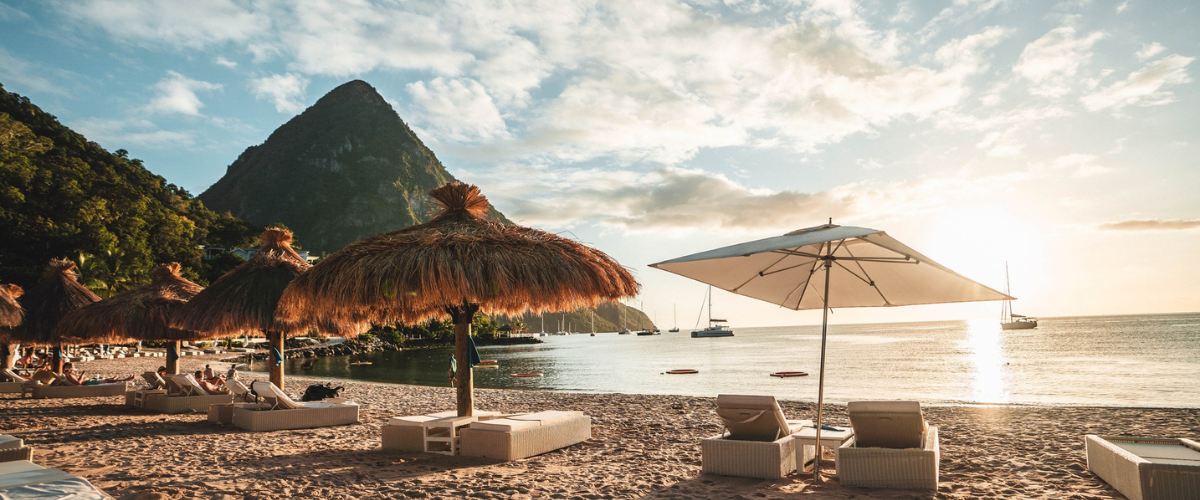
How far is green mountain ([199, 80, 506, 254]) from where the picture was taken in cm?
12506

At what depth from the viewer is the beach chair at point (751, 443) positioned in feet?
16.9

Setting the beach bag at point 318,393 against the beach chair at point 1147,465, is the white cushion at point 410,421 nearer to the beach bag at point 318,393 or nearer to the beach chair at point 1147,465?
the beach bag at point 318,393

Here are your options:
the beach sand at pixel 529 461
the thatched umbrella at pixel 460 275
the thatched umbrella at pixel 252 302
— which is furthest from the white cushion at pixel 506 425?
the thatched umbrella at pixel 252 302

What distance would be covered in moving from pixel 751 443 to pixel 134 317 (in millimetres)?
12485

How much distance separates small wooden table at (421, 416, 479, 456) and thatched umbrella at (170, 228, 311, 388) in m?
4.82

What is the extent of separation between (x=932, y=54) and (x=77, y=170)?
48126mm

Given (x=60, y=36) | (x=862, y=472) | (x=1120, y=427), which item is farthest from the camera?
(x=60, y=36)

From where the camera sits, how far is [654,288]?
7867mm

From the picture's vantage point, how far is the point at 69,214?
118 feet

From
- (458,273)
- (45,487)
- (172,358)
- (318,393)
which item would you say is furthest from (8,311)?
(45,487)

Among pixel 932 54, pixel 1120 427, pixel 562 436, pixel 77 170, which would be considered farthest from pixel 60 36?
pixel 77 170

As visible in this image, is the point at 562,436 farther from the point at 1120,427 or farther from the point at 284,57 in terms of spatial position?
the point at 284,57

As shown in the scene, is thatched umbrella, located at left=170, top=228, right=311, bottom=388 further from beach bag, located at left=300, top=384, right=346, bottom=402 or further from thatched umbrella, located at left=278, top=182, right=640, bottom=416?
thatched umbrella, located at left=278, top=182, right=640, bottom=416

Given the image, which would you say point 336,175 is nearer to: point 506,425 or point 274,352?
point 274,352
